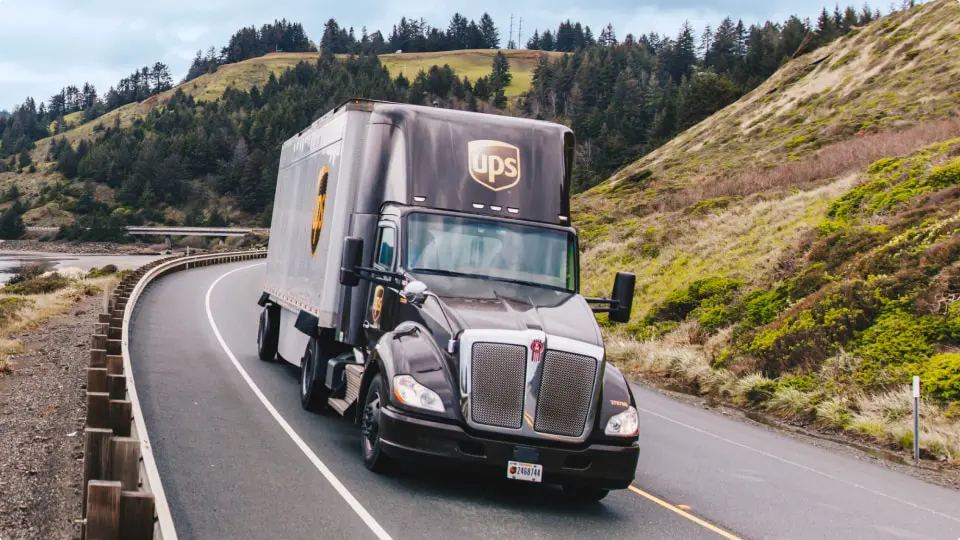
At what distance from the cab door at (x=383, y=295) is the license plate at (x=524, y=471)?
234 cm

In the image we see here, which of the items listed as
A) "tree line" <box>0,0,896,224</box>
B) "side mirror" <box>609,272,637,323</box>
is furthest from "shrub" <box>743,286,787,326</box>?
"tree line" <box>0,0,896,224</box>

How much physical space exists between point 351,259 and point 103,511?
17.3 ft

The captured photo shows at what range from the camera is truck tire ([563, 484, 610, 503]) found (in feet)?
29.0

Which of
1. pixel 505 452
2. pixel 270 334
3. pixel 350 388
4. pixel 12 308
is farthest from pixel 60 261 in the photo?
pixel 505 452

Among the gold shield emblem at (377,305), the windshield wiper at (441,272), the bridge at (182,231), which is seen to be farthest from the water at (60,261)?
the windshield wiper at (441,272)

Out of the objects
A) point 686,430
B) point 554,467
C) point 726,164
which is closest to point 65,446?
point 554,467

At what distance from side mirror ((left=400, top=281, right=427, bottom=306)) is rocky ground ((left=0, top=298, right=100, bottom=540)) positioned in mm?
3648

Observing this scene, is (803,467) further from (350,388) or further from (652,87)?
(652,87)

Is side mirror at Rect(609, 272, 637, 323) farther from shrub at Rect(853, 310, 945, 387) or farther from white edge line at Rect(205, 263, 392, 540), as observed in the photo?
shrub at Rect(853, 310, 945, 387)

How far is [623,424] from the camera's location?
8.41m

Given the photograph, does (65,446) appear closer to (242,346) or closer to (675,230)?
(242,346)

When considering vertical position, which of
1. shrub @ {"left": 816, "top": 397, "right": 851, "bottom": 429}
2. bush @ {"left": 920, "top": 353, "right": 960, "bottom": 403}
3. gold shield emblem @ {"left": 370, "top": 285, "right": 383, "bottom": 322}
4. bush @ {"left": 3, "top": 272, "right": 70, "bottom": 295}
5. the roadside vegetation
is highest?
gold shield emblem @ {"left": 370, "top": 285, "right": 383, "bottom": 322}

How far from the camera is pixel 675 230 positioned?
33344 mm

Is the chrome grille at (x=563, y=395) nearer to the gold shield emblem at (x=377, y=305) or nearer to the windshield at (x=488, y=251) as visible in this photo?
the windshield at (x=488, y=251)
